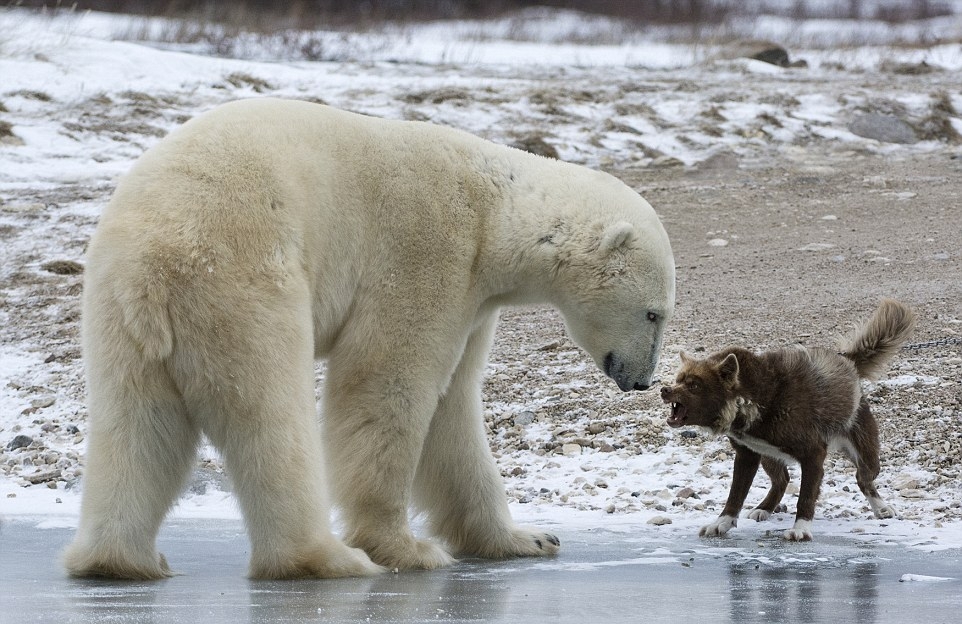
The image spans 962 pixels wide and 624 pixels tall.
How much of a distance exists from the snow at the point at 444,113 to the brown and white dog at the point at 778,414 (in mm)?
178

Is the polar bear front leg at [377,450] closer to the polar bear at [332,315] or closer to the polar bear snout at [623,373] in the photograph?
the polar bear at [332,315]

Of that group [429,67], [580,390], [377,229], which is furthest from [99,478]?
[429,67]

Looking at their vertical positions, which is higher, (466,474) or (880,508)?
(466,474)

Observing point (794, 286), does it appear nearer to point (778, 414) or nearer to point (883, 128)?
point (778, 414)

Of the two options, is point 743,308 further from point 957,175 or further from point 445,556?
point 957,175

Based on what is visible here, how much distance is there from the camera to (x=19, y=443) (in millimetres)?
6762

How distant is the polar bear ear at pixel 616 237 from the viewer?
451 cm

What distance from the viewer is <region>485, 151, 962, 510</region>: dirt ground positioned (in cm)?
635

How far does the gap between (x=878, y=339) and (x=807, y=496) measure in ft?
3.22

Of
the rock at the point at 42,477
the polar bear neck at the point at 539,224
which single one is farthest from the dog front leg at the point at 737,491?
the rock at the point at 42,477

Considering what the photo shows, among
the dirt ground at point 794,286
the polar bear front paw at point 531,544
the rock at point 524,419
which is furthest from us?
the rock at point 524,419

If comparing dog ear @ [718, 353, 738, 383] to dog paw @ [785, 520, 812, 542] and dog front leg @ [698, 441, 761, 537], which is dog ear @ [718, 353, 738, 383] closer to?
dog front leg @ [698, 441, 761, 537]

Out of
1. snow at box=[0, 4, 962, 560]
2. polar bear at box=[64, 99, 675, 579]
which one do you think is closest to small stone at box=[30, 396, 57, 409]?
snow at box=[0, 4, 962, 560]

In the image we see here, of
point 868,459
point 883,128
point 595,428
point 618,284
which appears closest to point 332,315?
point 618,284
